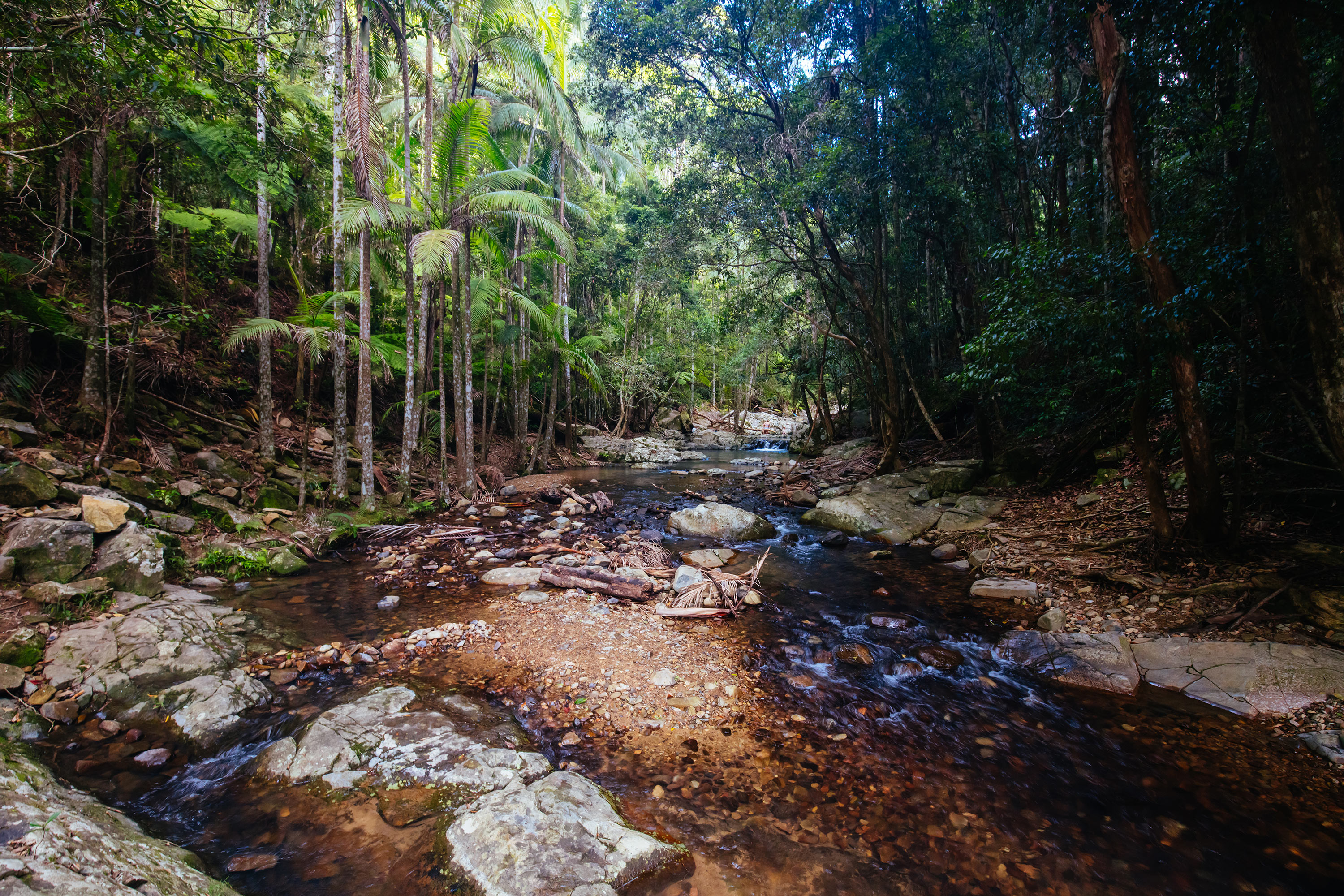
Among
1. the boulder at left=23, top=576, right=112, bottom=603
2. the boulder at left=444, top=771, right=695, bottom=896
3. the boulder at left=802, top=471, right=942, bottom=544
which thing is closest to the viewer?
the boulder at left=444, top=771, right=695, bottom=896

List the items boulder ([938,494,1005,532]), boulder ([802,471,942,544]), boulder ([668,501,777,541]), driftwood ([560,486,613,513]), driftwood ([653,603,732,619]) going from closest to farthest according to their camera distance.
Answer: driftwood ([653,603,732,619])
boulder ([938,494,1005,532])
boulder ([668,501,777,541])
boulder ([802,471,942,544])
driftwood ([560,486,613,513])

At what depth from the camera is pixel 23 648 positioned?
3713 millimetres

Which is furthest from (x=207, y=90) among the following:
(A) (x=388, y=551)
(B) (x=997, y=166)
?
(B) (x=997, y=166)

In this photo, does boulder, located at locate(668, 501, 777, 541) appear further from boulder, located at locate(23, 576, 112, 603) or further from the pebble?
boulder, located at locate(23, 576, 112, 603)

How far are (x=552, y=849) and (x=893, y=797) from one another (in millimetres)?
2101

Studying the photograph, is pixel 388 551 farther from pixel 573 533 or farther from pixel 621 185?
pixel 621 185

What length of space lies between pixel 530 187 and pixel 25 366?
47.4 feet

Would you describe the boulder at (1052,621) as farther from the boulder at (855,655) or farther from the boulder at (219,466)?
the boulder at (219,466)

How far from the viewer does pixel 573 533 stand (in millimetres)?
9195

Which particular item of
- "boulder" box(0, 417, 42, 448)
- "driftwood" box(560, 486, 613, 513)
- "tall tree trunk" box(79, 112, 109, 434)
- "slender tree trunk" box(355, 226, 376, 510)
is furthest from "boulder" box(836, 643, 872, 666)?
"tall tree trunk" box(79, 112, 109, 434)

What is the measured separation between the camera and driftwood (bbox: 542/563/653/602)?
244 inches

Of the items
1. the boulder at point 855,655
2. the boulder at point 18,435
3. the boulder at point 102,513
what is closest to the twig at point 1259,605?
the boulder at point 855,655

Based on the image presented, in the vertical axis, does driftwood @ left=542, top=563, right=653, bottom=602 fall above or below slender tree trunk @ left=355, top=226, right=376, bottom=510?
below

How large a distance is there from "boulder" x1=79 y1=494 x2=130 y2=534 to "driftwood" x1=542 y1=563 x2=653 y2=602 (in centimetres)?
443
